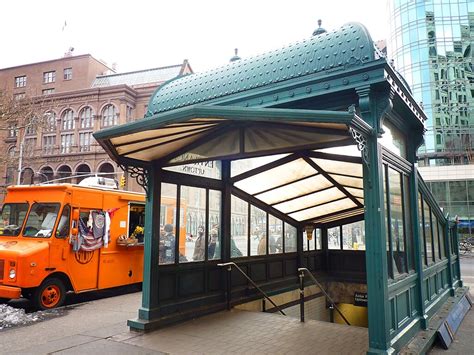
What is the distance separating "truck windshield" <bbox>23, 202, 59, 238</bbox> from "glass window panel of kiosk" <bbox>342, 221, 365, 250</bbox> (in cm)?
815

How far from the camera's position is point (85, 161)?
47188mm

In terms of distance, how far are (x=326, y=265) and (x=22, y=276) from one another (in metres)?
8.32

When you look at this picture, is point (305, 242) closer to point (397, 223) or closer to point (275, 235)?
point (275, 235)

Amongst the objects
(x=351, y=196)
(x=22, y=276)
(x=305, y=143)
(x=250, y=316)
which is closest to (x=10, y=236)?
(x=22, y=276)

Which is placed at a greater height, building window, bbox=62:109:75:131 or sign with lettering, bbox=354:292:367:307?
building window, bbox=62:109:75:131

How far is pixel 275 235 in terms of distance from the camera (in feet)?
32.3

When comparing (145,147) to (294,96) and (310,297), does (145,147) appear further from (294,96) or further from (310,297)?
(310,297)

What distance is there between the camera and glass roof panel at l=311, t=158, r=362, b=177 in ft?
21.2

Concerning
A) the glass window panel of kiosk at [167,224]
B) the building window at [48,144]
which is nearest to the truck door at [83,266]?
the glass window panel of kiosk at [167,224]

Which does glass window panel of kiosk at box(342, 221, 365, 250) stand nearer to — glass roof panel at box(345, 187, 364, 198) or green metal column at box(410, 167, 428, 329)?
glass roof panel at box(345, 187, 364, 198)

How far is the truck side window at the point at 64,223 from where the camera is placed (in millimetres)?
8789

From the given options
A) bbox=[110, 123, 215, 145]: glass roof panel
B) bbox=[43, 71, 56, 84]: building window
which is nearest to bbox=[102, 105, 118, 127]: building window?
bbox=[43, 71, 56, 84]: building window

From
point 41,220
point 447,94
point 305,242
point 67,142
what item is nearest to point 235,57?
point 305,242

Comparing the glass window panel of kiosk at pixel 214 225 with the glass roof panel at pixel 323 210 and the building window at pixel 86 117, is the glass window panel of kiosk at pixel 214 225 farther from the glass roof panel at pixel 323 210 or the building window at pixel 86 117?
the building window at pixel 86 117
